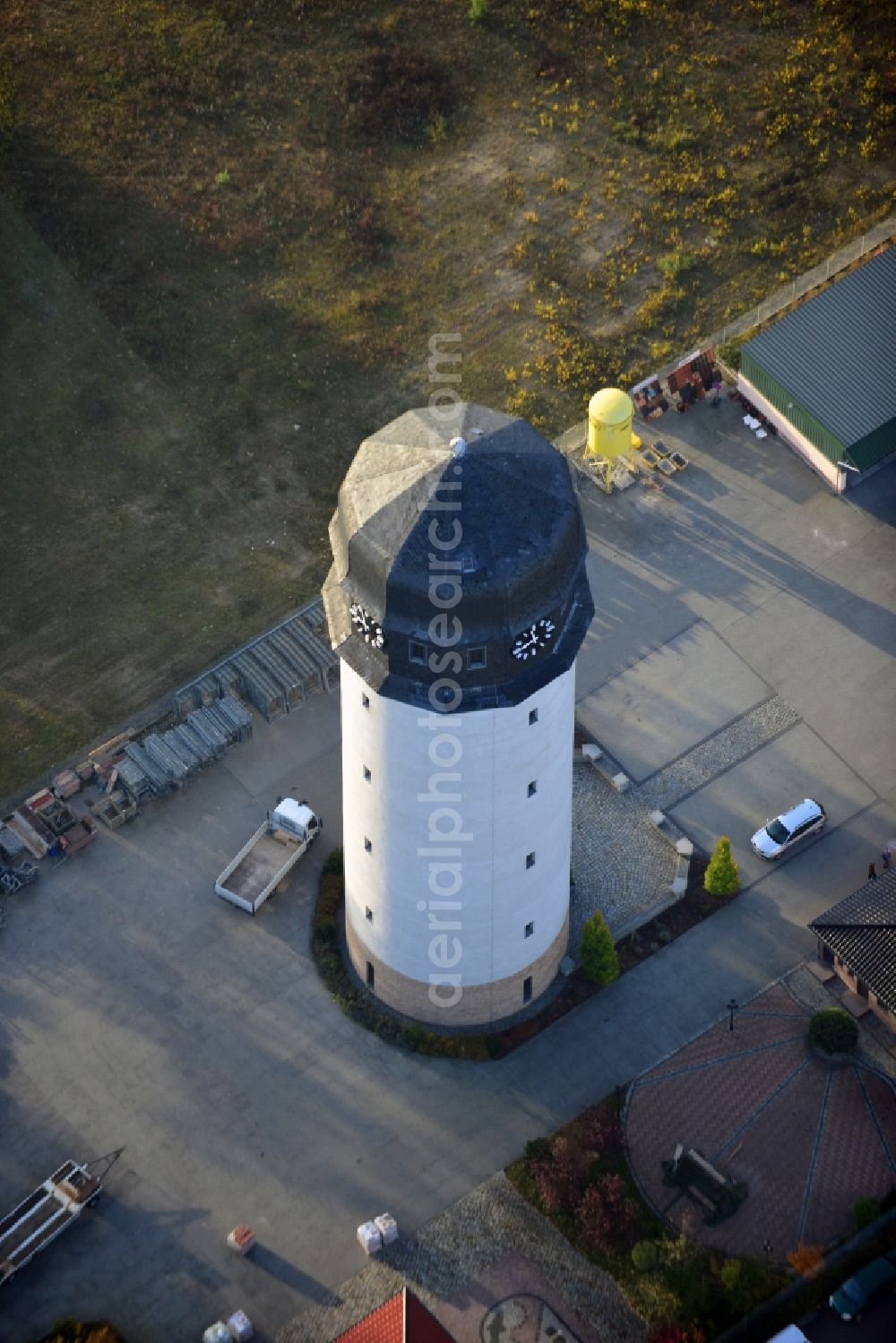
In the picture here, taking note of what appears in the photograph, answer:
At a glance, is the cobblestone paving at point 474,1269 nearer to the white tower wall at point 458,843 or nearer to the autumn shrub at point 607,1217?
the autumn shrub at point 607,1217

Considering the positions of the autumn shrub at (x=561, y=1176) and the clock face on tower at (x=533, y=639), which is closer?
the clock face on tower at (x=533, y=639)

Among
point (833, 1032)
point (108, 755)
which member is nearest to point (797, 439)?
point (833, 1032)

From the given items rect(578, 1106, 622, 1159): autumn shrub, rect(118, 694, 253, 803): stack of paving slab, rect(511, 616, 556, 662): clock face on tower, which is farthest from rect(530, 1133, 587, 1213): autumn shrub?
rect(118, 694, 253, 803): stack of paving slab

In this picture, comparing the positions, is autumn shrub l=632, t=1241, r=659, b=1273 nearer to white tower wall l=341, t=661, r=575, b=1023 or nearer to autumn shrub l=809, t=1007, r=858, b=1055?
autumn shrub l=809, t=1007, r=858, b=1055

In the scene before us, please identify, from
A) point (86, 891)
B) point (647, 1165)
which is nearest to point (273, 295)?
point (86, 891)

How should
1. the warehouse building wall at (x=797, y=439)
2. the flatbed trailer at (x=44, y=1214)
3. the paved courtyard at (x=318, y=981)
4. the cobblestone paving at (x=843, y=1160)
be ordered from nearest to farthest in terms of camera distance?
the flatbed trailer at (x=44, y=1214) → the cobblestone paving at (x=843, y=1160) → the paved courtyard at (x=318, y=981) → the warehouse building wall at (x=797, y=439)

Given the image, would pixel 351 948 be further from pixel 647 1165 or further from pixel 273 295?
pixel 273 295

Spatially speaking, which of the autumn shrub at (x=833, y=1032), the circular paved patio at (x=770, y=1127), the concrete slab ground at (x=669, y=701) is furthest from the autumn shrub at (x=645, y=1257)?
the concrete slab ground at (x=669, y=701)
